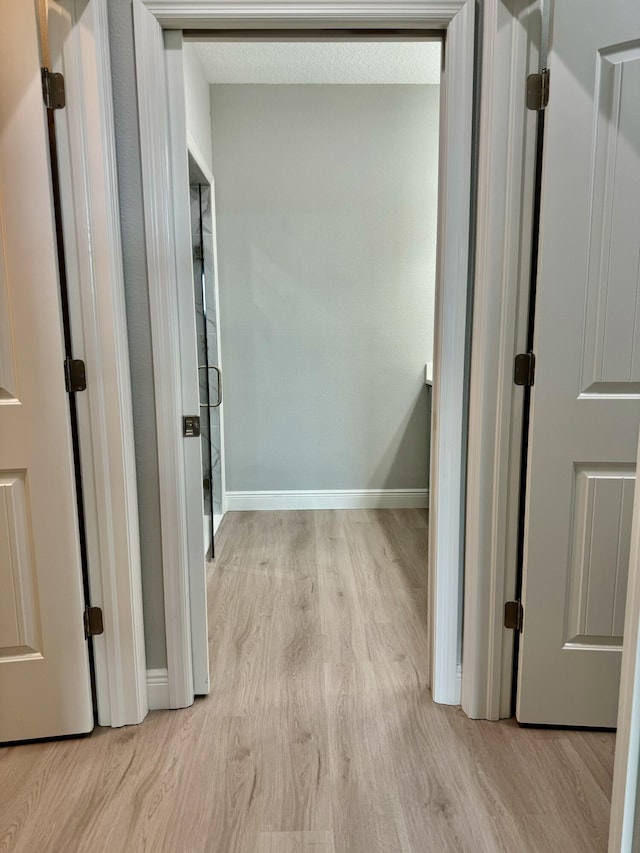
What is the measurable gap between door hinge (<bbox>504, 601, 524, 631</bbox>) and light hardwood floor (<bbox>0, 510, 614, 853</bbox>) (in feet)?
1.06

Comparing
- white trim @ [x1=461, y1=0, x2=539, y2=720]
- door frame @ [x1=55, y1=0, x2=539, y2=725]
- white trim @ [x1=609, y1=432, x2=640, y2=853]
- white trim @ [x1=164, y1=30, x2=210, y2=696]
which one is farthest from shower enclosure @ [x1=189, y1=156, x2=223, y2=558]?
white trim @ [x1=609, y1=432, x2=640, y2=853]

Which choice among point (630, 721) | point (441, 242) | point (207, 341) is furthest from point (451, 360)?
point (207, 341)

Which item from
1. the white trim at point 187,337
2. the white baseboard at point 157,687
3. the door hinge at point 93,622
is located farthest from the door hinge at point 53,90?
the white baseboard at point 157,687

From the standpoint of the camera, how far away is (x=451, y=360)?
175cm

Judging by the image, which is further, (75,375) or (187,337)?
(187,337)

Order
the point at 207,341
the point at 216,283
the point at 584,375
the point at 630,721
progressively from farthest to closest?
the point at 216,283
the point at 207,341
the point at 584,375
the point at 630,721

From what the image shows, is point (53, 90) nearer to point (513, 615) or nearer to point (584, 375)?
point (584, 375)

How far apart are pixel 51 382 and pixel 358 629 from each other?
5.14 feet

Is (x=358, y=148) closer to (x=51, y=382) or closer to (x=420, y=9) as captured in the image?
(x=420, y=9)

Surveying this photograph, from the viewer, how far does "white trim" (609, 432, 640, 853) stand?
3.50 ft

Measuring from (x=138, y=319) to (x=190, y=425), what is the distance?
1.15ft

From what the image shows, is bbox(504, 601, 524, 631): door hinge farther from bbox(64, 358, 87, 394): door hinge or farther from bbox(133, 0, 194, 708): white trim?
bbox(64, 358, 87, 394): door hinge

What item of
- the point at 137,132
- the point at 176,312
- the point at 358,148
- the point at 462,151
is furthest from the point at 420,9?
the point at 358,148

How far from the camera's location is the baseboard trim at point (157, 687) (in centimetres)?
188
